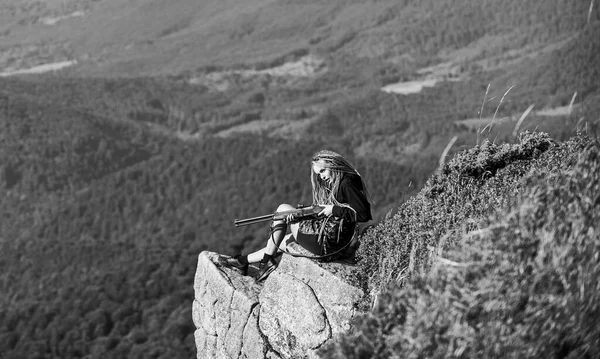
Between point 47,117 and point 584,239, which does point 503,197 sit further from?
point 47,117

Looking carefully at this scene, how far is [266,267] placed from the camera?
30.4ft

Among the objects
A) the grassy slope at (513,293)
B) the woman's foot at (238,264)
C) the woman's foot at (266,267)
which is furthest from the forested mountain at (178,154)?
the grassy slope at (513,293)

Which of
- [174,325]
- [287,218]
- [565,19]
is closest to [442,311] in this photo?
[287,218]

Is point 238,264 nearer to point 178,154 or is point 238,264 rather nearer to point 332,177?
point 332,177

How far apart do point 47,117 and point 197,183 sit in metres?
36.4

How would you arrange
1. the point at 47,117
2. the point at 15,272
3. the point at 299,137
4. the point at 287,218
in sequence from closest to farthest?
the point at 287,218 < the point at 15,272 < the point at 299,137 < the point at 47,117

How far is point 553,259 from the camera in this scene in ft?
17.7

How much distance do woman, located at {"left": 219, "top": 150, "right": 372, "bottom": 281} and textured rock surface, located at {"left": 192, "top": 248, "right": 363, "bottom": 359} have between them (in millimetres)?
191

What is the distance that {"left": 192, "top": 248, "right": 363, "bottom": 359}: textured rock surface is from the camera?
805cm

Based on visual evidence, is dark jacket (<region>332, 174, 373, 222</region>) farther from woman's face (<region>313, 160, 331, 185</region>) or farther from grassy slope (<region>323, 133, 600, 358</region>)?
grassy slope (<region>323, 133, 600, 358</region>)

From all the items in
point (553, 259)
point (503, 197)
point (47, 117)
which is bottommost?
point (47, 117)

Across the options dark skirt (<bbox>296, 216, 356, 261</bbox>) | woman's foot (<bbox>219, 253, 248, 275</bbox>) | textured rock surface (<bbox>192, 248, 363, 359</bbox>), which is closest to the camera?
textured rock surface (<bbox>192, 248, 363, 359</bbox>)

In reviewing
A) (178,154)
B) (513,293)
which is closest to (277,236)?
(513,293)

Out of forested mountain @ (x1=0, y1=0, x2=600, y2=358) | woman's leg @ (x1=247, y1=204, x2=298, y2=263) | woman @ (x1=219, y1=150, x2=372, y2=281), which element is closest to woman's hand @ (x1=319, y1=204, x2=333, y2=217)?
woman @ (x1=219, y1=150, x2=372, y2=281)
